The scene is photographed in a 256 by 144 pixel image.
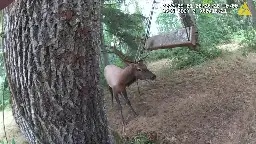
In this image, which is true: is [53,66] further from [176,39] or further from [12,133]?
[12,133]

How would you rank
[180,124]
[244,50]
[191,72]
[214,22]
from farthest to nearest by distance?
[214,22] < [244,50] < [191,72] < [180,124]

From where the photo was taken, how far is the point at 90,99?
215 centimetres

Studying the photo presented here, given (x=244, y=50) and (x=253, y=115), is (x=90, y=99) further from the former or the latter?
(x=244, y=50)

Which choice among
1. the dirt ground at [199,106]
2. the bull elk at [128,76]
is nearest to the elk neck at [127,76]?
the bull elk at [128,76]

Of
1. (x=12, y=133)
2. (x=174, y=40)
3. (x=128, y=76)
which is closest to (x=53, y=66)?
(x=128, y=76)

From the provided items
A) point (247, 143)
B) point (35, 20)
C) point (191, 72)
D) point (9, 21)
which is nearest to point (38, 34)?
point (35, 20)

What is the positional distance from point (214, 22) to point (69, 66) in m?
12.9

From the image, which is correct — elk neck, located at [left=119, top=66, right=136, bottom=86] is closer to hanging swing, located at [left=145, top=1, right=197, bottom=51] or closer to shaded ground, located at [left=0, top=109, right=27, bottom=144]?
hanging swing, located at [left=145, top=1, right=197, bottom=51]

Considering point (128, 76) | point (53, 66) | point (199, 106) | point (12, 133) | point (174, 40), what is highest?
point (53, 66)

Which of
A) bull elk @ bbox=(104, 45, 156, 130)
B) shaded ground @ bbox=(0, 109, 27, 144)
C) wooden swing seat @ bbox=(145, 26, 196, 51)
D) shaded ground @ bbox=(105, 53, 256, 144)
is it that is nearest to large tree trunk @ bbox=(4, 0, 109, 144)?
shaded ground @ bbox=(105, 53, 256, 144)

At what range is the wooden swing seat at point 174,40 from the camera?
635 centimetres

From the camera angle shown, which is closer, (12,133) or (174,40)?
(174,40)

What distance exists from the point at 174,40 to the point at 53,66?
4989mm

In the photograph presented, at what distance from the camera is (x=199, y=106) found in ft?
19.8
